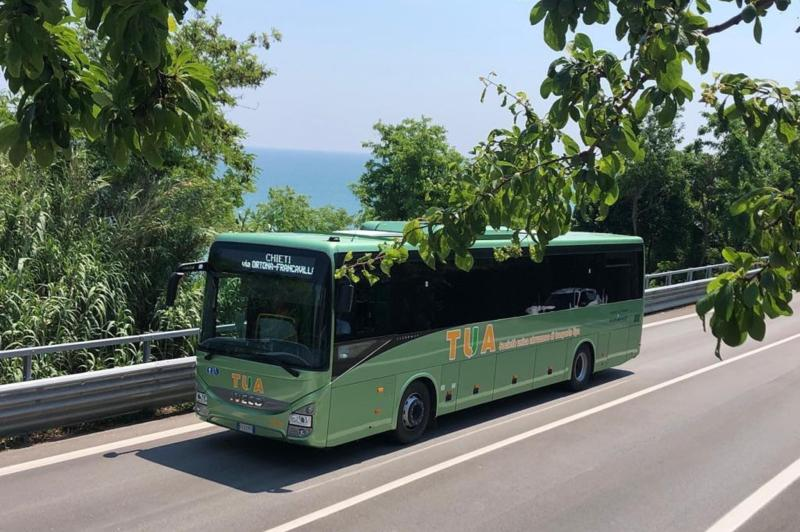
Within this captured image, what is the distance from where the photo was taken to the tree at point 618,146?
3.38 m

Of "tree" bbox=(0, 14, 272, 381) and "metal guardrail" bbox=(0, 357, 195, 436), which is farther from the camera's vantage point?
"tree" bbox=(0, 14, 272, 381)

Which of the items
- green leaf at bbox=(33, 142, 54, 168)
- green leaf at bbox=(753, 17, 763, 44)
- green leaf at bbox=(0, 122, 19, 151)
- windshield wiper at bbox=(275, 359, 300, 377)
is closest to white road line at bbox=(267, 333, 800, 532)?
windshield wiper at bbox=(275, 359, 300, 377)

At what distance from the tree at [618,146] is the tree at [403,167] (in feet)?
72.8

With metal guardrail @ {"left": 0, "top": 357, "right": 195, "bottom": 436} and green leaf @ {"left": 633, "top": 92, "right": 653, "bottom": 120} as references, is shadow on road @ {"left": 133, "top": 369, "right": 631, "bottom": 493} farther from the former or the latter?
green leaf @ {"left": 633, "top": 92, "right": 653, "bottom": 120}

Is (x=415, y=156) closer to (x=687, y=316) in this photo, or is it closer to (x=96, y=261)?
(x=687, y=316)

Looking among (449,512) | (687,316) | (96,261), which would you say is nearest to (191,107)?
(449,512)

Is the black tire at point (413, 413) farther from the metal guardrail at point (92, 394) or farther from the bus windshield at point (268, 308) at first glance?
the metal guardrail at point (92, 394)

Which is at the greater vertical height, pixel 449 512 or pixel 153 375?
pixel 153 375

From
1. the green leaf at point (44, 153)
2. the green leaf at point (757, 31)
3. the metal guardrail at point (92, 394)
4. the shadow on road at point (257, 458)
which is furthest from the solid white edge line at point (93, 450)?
the green leaf at point (757, 31)

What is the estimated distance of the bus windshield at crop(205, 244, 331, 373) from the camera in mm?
9555

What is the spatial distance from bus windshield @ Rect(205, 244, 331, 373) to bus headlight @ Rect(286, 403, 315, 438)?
1.63ft

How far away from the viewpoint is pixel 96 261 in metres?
13.8

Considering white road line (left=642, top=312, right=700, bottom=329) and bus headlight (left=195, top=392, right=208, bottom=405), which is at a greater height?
white road line (left=642, top=312, right=700, bottom=329)

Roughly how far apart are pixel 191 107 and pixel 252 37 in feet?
59.0
